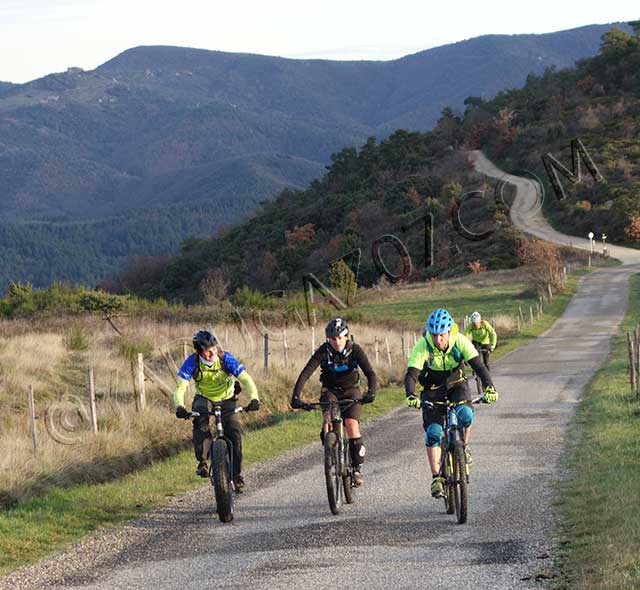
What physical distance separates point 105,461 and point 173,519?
4.75 metres

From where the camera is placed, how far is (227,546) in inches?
408

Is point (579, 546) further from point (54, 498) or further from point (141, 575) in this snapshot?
point (54, 498)

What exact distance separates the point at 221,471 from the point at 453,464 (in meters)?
2.37

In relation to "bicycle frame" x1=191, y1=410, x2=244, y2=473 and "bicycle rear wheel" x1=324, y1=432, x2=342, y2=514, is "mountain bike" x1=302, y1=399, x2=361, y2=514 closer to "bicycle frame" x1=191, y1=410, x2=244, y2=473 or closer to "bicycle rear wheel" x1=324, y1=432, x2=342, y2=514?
"bicycle rear wheel" x1=324, y1=432, x2=342, y2=514

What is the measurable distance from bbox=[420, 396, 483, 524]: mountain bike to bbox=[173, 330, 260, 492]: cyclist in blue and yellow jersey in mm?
2114

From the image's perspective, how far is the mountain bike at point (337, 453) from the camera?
1170cm

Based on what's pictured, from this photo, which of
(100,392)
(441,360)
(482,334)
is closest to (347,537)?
(441,360)

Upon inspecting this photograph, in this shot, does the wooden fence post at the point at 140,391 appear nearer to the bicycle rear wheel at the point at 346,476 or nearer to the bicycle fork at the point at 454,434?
the bicycle rear wheel at the point at 346,476

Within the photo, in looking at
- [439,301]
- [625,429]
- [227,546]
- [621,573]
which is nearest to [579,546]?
[621,573]

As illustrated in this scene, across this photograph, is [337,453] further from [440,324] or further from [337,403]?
[440,324]

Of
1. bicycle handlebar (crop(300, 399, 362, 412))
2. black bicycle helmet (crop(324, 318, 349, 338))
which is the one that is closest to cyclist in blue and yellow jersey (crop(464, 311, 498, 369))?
bicycle handlebar (crop(300, 399, 362, 412))

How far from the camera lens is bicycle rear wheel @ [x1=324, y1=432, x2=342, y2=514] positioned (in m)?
11.5

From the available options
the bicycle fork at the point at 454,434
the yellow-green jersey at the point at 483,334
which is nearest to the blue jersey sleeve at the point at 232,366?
the bicycle fork at the point at 454,434

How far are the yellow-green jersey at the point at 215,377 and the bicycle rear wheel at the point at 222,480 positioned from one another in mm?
655
